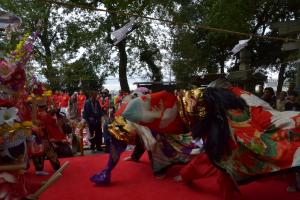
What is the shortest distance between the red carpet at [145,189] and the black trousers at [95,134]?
240cm

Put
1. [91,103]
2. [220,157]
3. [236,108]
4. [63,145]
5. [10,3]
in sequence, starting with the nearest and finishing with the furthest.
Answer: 1. [220,157]
2. [236,108]
3. [63,145]
4. [91,103]
5. [10,3]

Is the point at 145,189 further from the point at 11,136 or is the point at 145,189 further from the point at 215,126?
the point at 11,136

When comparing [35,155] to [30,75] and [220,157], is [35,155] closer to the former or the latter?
[30,75]

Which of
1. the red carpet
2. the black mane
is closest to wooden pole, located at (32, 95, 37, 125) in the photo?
the red carpet

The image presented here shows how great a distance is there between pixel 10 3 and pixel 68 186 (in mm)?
16000

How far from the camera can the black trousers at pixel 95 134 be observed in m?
7.59

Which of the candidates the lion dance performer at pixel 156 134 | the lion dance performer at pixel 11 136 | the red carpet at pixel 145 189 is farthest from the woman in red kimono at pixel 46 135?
the lion dance performer at pixel 11 136

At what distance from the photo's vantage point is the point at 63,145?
6355mm

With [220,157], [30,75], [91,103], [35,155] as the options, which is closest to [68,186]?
[35,155]

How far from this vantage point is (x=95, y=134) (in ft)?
24.9

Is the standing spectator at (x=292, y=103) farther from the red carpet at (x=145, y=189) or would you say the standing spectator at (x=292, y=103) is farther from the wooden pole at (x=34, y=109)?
the wooden pole at (x=34, y=109)

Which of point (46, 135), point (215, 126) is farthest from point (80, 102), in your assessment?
point (215, 126)

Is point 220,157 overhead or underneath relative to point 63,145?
overhead

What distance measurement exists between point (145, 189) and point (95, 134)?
3494 mm
